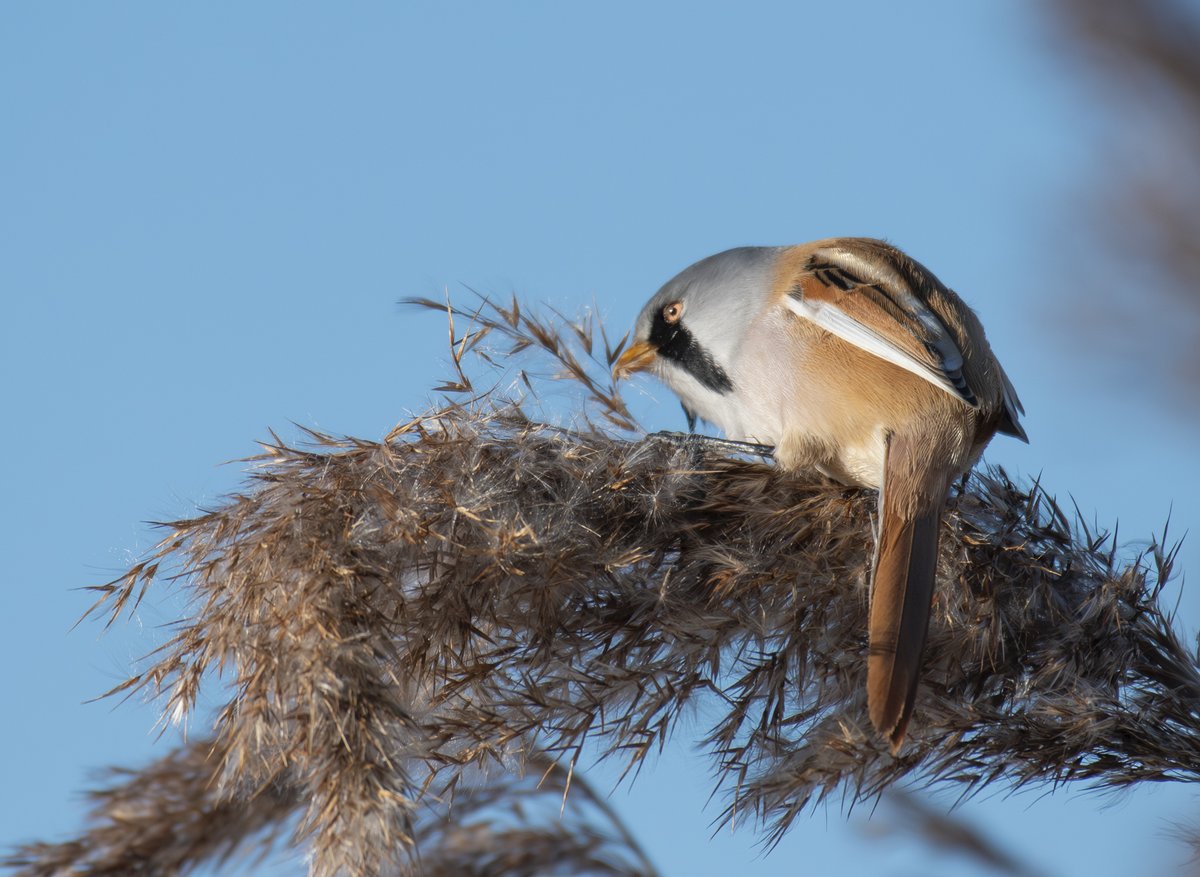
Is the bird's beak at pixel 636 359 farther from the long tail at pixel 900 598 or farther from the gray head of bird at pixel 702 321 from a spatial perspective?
the long tail at pixel 900 598

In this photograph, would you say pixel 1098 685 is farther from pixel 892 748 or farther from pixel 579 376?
pixel 579 376

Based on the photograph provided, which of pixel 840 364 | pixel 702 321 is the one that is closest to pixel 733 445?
pixel 840 364

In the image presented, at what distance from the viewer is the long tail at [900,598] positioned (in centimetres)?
216

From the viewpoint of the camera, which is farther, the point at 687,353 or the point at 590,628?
the point at 687,353

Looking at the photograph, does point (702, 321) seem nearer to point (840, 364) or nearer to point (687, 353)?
point (687, 353)

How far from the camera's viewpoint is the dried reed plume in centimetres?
195

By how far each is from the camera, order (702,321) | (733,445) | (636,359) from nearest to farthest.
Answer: (733,445)
(702,321)
(636,359)

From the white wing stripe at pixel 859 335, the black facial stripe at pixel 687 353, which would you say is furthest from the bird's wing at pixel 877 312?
the black facial stripe at pixel 687 353

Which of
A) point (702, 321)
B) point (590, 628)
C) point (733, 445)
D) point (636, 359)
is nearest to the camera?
point (590, 628)

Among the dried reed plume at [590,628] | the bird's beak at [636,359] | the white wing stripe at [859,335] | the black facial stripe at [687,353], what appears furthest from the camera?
the bird's beak at [636,359]

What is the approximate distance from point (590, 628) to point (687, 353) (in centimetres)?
151

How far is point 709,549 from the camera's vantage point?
2328 millimetres

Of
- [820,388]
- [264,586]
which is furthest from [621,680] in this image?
[820,388]

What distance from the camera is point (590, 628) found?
7.29ft
